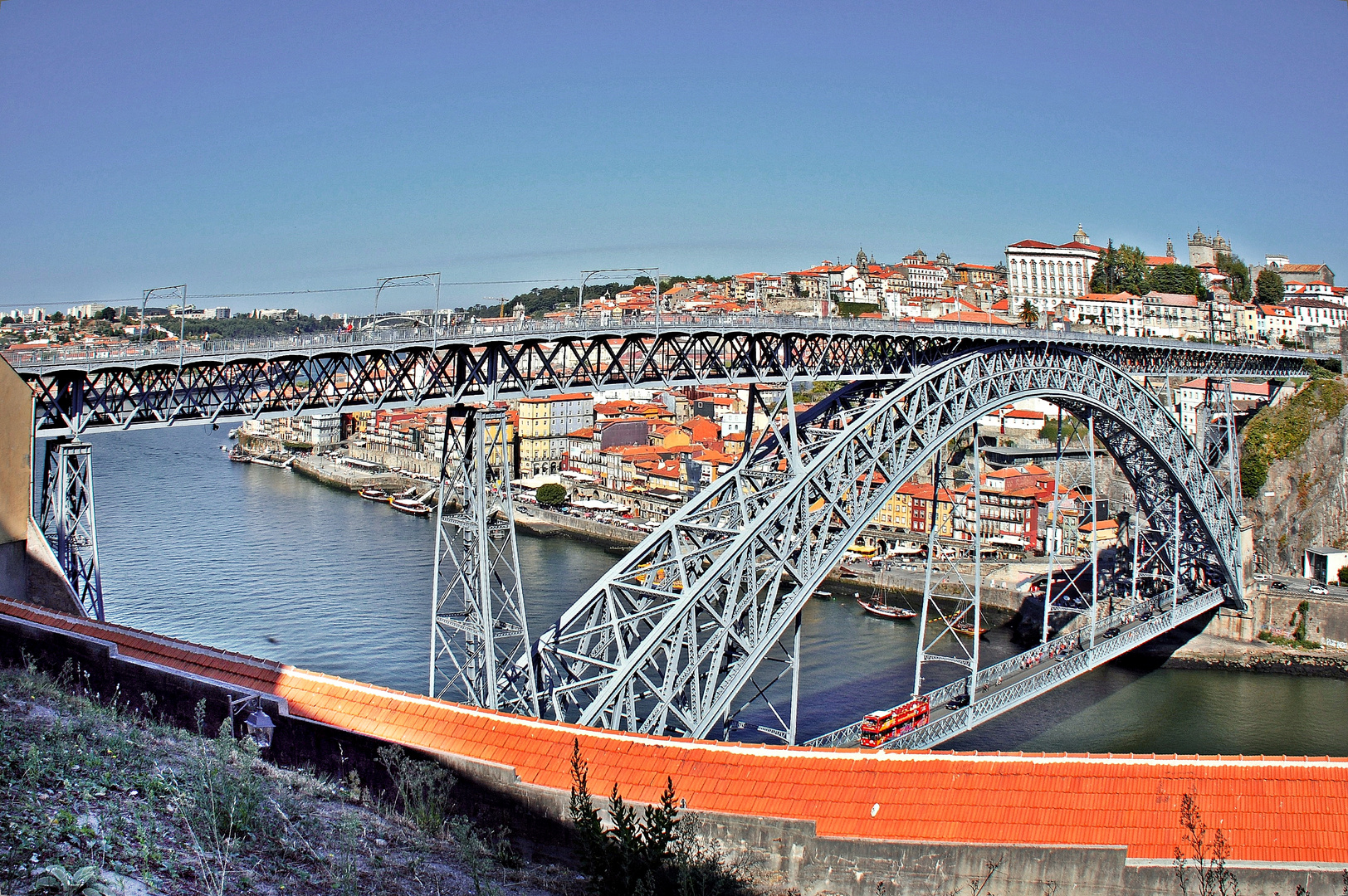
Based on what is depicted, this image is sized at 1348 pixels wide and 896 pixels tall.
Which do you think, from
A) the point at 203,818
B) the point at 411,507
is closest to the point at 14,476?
the point at 203,818

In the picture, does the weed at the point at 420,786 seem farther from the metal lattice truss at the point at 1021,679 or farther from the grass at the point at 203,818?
the metal lattice truss at the point at 1021,679

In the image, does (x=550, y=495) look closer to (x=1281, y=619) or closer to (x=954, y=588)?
(x=954, y=588)

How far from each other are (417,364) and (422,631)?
39.4 feet

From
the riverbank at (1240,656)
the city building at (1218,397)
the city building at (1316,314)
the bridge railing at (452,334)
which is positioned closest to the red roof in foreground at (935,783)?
the bridge railing at (452,334)

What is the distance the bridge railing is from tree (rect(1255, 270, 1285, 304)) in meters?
43.4

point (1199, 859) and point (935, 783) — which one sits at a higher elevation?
point (935, 783)

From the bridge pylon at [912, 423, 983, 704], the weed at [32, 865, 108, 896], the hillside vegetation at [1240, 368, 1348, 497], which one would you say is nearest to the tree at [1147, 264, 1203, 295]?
the bridge pylon at [912, 423, 983, 704]

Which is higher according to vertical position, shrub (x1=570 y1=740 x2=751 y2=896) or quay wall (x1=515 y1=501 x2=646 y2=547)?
shrub (x1=570 y1=740 x2=751 y2=896)

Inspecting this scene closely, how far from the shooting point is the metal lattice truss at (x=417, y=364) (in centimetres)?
1052

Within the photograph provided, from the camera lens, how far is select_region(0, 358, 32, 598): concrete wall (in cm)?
961

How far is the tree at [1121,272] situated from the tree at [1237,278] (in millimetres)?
4181

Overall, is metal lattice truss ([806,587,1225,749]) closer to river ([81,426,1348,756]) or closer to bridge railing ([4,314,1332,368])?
river ([81,426,1348,756])

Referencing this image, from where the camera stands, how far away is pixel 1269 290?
53.9 m

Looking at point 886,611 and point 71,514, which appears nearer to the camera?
point 71,514
